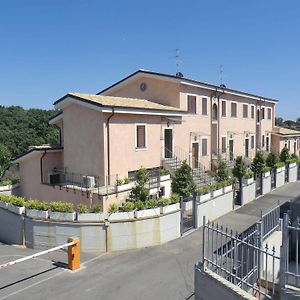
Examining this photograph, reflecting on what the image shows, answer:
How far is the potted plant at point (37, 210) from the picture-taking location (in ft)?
48.7

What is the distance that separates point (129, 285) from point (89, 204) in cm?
627

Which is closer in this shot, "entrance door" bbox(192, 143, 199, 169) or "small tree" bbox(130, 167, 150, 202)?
"small tree" bbox(130, 167, 150, 202)

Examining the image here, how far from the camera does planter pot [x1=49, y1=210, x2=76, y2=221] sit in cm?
1437

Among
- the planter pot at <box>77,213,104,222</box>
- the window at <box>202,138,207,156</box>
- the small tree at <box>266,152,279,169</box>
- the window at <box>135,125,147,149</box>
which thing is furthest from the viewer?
the small tree at <box>266,152,279,169</box>

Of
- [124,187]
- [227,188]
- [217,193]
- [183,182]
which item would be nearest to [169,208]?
[124,187]

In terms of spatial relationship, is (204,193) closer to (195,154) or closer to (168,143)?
(168,143)

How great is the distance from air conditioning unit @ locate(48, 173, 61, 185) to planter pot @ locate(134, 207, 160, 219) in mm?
7908

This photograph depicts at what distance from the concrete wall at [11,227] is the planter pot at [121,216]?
4255 millimetres

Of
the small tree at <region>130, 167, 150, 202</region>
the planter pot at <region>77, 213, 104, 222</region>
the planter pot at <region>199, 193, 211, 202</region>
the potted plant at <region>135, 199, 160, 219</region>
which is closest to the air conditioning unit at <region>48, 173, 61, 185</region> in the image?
the small tree at <region>130, 167, 150, 202</region>

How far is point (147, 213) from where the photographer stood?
1479 cm

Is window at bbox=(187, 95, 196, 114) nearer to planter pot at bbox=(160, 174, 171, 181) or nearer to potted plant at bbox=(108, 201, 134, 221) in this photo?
planter pot at bbox=(160, 174, 171, 181)

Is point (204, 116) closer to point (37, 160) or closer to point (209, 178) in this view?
point (209, 178)

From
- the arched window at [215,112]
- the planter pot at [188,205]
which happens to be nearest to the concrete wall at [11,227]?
the planter pot at [188,205]

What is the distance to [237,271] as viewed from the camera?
6977mm
